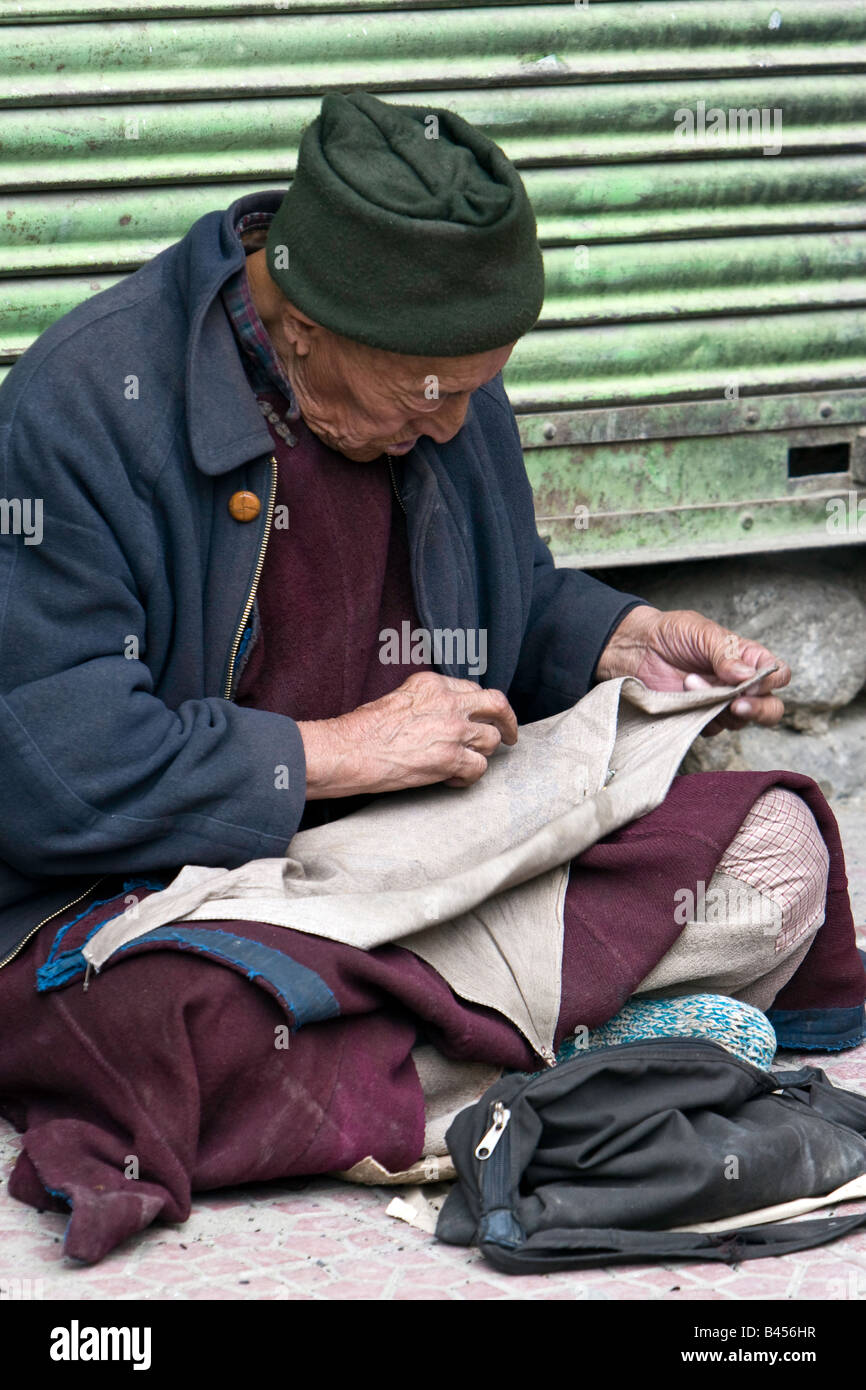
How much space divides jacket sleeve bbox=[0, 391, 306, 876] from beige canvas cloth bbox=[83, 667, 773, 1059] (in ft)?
0.29

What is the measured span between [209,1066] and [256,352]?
1.11 metres

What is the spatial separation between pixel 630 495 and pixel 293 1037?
217 cm

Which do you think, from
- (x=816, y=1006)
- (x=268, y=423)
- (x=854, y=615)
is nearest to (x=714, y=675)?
(x=816, y=1006)

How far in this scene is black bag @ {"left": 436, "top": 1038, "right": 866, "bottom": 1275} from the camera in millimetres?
2080

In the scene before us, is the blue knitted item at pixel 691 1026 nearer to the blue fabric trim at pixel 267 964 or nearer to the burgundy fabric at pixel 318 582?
the blue fabric trim at pixel 267 964

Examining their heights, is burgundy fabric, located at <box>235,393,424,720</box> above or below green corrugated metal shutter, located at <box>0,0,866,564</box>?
below

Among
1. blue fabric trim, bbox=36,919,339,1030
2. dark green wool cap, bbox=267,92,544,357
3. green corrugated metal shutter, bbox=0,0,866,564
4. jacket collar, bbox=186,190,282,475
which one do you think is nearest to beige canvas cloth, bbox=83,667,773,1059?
blue fabric trim, bbox=36,919,339,1030

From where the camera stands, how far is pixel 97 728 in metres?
2.30

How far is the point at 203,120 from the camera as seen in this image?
367 cm

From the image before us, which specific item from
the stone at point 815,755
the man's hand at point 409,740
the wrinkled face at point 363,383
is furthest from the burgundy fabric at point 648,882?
the stone at point 815,755

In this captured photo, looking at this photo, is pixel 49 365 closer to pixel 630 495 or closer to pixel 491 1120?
pixel 491 1120

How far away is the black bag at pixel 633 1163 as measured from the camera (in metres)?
2.08

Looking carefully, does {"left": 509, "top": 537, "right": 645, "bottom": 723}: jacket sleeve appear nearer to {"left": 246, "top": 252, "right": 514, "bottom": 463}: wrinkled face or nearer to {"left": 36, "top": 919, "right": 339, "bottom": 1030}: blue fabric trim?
{"left": 246, "top": 252, "right": 514, "bottom": 463}: wrinkled face

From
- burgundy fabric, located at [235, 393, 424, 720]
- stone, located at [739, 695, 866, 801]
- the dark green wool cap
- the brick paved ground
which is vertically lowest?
stone, located at [739, 695, 866, 801]
